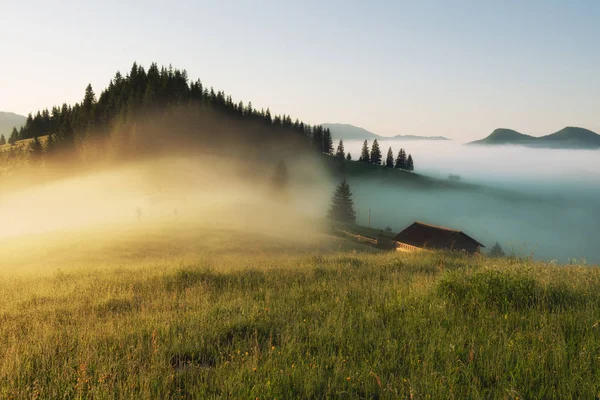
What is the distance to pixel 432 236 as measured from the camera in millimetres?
53719

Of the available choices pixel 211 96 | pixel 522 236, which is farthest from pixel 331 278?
pixel 522 236

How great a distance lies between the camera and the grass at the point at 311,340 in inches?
148

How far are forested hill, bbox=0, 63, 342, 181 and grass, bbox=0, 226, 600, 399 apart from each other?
103 metres

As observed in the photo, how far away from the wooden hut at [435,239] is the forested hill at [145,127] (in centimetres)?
8046

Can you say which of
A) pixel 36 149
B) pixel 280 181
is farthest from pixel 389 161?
pixel 36 149

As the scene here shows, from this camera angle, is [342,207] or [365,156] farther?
[365,156]

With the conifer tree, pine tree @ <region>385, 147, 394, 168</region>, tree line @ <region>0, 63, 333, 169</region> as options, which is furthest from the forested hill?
pine tree @ <region>385, 147, 394, 168</region>

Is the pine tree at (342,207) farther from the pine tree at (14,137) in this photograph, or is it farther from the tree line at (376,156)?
the pine tree at (14,137)

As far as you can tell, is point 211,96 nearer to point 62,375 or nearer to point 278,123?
point 278,123

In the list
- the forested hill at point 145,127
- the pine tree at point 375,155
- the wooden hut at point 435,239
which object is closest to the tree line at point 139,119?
the forested hill at point 145,127

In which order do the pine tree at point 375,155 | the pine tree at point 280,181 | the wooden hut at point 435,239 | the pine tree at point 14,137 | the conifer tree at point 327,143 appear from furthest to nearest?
the pine tree at point 375,155
the conifer tree at point 327,143
the pine tree at point 14,137
the pine tree at point 280,181
the wooden hut at point 435,239

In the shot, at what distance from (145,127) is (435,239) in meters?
90.7

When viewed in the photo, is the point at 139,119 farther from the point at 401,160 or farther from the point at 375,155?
the point at 401,160

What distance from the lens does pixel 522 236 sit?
549ft
